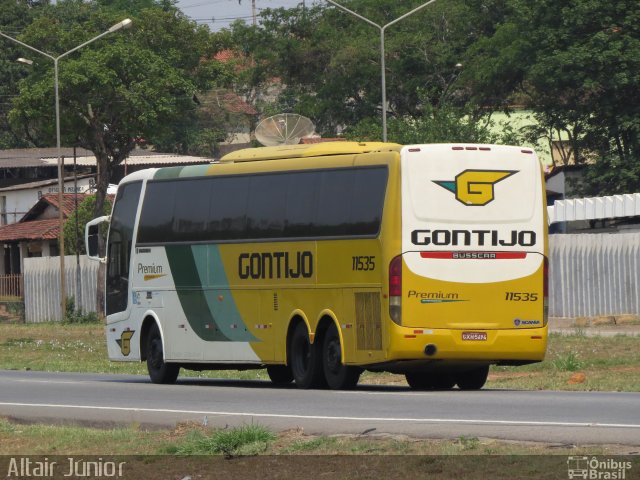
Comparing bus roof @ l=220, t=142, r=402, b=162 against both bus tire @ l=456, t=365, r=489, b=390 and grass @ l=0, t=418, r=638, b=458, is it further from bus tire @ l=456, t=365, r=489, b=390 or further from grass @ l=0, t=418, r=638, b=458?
grass @ l=0, t=418, r=638, b=458

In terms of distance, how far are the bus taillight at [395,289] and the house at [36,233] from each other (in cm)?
5383

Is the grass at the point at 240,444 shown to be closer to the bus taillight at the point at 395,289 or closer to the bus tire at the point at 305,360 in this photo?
the bus taillight at the point at 395,289

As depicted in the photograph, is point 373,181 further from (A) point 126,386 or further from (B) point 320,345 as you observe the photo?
(A) point 126,386

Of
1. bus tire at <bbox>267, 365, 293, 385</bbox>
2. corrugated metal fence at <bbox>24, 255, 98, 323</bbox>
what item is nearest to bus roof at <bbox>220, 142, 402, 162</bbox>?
bus tire at <bbox>267, 365, 293, 385</bbox>

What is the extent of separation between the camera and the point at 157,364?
25406mm

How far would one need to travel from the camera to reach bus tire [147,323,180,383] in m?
25.2

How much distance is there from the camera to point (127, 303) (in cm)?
2647

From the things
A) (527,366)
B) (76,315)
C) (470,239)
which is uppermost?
(470,239)

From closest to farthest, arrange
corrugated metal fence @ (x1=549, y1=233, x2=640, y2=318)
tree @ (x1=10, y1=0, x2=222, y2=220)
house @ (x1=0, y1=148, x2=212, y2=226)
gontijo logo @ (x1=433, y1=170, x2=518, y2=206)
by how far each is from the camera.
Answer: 1. gontijo logo @ (x1=433, y1=170, x2=518, y2=206)
2. corrugated metal fence @ (x1=549, y1=233, x2=640, y2=318)
3. tree @ (x1=10, y1=0, x2=222, y2=220)
4. house @ (x1=0, y1=148, x2=212, y2=226)

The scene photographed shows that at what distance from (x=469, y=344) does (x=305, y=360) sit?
2.97 m

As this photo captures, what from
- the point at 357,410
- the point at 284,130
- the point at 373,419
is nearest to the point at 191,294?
the point at 357,410

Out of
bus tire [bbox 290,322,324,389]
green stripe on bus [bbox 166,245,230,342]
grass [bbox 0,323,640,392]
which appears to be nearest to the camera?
bus tire [bbox 290,322,324,389]

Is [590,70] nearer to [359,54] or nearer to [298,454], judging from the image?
[359,54]

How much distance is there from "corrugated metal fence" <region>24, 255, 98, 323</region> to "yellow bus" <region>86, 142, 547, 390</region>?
34.6 m
